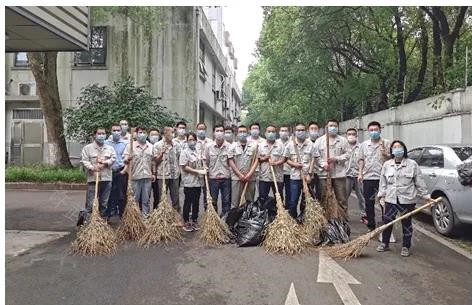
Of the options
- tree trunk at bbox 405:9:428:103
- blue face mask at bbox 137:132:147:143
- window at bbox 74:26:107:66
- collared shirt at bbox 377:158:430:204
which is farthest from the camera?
window at bbox 74:26:107:66

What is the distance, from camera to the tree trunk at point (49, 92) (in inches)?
505

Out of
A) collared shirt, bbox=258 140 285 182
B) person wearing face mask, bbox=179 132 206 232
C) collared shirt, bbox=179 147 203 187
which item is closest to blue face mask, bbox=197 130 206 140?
person wearing face mask, bbox=179 132 206 232

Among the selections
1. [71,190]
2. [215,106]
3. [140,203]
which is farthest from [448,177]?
[215,106]

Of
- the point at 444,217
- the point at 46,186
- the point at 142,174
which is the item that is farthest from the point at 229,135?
the point at 46,186

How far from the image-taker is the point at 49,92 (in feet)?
43.0

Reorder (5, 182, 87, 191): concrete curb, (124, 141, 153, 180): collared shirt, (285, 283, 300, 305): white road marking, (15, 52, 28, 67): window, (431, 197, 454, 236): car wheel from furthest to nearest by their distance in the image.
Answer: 1. (15, 52, 28, 67): window
2. (5, 182, 87, 191): concrete curb
3. (124, 141, 153, 180): collared shirt
4. (431, 197, 454, 236): car wheel
5. (285, 283, 300, 305): white road marking

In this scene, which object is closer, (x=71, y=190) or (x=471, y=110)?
(x=471, y=110)

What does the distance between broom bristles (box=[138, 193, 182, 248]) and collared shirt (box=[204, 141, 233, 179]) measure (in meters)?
0.86

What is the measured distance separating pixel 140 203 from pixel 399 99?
12279mm

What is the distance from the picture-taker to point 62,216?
8062 millimetres

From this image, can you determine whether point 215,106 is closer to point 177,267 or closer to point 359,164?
point 359,164

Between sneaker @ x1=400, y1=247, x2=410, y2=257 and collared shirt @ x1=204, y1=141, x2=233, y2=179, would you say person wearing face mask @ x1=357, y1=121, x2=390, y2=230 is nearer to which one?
sneaker @ x1=400, y1=247, x2=410, y2=257

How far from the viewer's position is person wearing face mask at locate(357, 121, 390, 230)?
6531mm

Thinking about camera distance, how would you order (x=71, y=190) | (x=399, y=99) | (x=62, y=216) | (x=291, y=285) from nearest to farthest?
1. (x=291, y=285)
2. (x=62, y=216)
3. (x=71, y=190)
4. (x=399, y=99)
